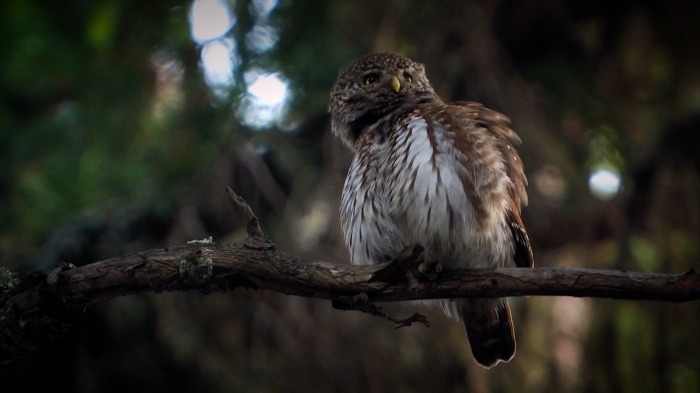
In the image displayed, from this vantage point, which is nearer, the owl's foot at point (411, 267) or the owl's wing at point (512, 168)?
the owl's foot at point (411, 267)

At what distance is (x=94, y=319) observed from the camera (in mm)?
5934

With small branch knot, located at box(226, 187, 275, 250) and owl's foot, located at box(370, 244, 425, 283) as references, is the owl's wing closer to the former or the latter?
owl's foot, located at box(370, 244, 425, 283)

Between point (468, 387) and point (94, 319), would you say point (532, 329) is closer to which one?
point (468, 387)

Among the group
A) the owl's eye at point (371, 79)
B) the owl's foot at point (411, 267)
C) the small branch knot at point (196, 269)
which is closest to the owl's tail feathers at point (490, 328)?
the owl's foot at point (411, 267)

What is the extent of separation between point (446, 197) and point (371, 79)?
1.20 metres

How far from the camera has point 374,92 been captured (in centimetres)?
434

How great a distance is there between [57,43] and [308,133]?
5.66 ft

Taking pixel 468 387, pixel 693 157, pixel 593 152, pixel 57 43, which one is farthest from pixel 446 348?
pixel 57 43

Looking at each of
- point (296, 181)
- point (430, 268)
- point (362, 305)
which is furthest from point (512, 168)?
point (296, 181)

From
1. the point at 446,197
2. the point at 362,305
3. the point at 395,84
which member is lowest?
the point at 362,305

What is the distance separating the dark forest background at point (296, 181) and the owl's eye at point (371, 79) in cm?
84

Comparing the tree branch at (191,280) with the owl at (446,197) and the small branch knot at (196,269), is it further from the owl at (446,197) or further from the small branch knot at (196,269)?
the owl at (446,197)

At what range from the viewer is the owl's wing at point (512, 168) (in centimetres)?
370

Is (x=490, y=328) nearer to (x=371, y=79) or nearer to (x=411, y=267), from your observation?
(x=411, y=267)
